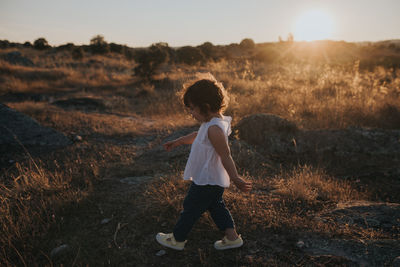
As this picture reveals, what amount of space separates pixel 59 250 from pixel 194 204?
43.7 inches

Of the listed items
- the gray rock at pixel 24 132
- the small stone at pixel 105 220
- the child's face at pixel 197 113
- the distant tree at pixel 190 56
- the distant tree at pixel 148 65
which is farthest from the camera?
the distant tree at pixel 190 56

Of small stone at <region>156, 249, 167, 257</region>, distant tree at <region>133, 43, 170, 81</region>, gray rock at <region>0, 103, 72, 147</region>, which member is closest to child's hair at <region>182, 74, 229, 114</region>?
small stone at <region>156, 249, 167, 257</region>

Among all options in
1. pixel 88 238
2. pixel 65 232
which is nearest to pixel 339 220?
pixel 88 238

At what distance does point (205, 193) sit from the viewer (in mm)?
1823

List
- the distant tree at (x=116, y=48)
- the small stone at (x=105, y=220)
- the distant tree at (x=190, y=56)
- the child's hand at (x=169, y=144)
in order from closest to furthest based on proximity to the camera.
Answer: the child's hand at (x=169, y=144) < the small stone at (x=105, y=220) < the distant tree at (x=190, y=56) < the distant tree at (x=116, y=48)

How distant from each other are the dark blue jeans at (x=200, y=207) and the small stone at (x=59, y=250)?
0.86 metres

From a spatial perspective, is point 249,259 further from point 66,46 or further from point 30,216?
point 66,46

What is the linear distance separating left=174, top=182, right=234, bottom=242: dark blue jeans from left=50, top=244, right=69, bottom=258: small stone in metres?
0.86

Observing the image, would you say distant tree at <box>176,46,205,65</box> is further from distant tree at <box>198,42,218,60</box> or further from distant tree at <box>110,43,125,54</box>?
distant tree at <box>110,43,125,54</box>

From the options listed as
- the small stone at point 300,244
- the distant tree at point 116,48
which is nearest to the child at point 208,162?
the small stone at point 300,244

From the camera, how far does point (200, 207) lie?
185 cm

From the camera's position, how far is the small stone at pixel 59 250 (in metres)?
1.95

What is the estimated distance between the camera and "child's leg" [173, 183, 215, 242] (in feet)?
5.99

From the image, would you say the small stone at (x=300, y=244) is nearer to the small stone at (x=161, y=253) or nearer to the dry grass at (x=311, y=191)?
the dry grass at (x=311, y=191)
